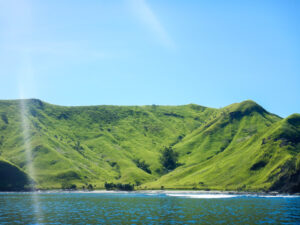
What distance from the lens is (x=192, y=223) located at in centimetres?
7200

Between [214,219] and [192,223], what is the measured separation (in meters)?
10.1

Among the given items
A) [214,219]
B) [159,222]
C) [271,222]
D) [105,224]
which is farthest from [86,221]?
[271,222]

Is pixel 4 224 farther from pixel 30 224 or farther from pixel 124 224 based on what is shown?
pixel 124 224

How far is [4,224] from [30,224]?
18.0ft

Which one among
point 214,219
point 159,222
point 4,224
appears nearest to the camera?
point 4,224

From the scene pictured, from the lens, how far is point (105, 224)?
7150 centimetres

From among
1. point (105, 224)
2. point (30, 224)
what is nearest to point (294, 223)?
point (105, 224)

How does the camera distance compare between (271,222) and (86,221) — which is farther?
(86,221)

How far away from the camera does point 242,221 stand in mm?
75312

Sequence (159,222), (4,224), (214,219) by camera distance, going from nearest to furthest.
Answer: (4,224) < (159,222) < (214,219)

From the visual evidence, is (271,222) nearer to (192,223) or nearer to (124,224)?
(192,223)

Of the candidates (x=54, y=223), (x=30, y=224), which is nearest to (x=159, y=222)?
(x=54, y=223)

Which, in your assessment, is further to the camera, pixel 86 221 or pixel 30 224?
pixel 86 221

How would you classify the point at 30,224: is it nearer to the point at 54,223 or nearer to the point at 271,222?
the point at 54,223
